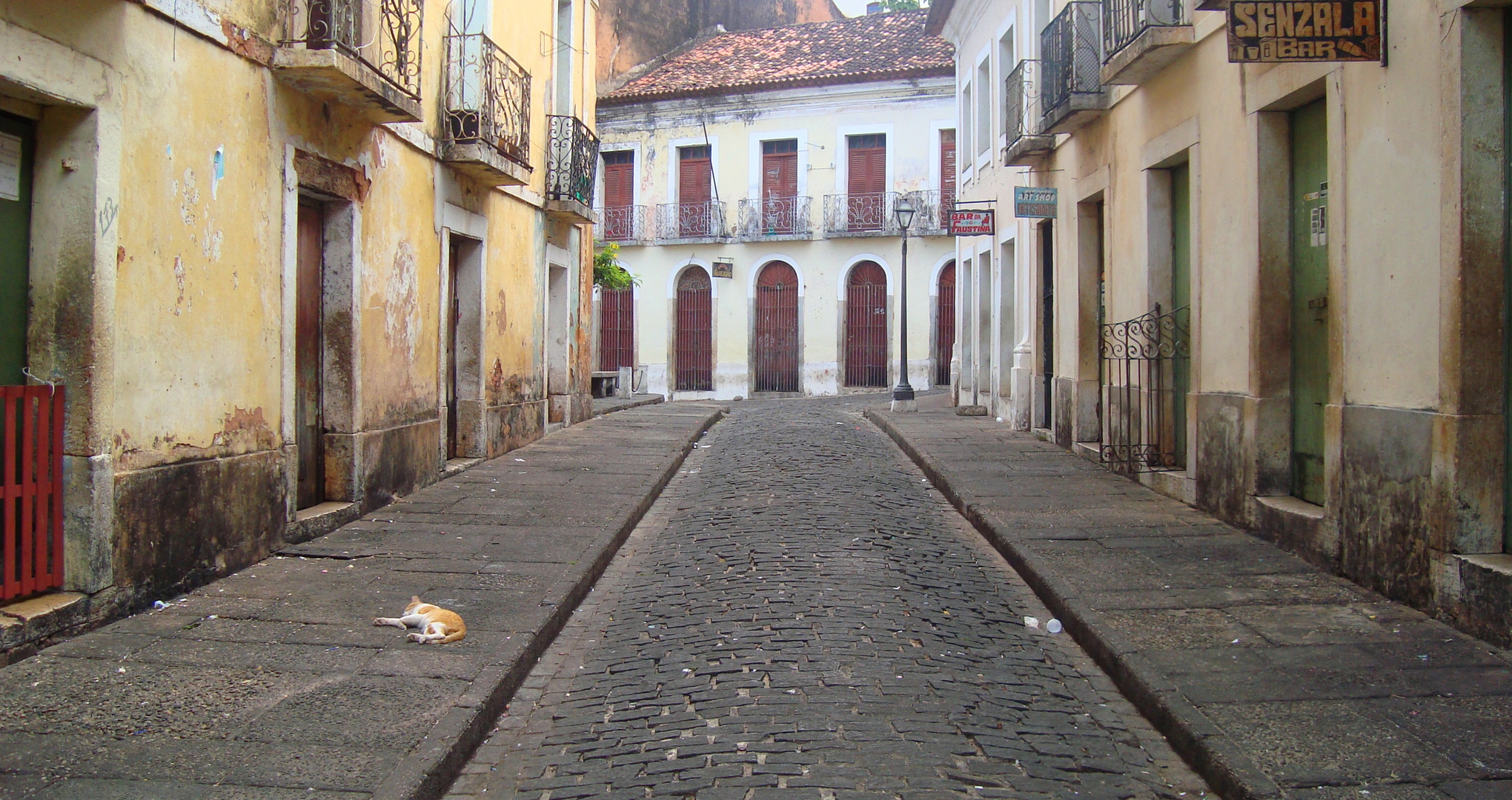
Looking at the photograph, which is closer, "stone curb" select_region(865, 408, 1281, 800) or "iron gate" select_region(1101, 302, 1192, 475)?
"stone curb" select_region(865, 408, 1281, 800)

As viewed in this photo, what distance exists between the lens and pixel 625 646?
5383 millimetres

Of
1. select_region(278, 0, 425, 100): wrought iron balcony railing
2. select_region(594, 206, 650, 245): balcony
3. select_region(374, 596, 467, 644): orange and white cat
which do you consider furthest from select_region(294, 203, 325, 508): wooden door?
select_region(594, 206, 650, 245): balcony

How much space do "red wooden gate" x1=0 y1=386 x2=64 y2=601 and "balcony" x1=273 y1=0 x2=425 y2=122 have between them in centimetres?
280

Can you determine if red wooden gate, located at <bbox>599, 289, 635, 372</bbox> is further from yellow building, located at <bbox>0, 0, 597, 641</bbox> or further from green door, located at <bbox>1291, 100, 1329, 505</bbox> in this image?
green door, located at <bbox>1291, 100, 1329, 505</bbox>

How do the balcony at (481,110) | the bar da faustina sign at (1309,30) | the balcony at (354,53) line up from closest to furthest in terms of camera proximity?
the bar da faustina sign at (1309,30) < the balcony at (354,53) < the balcony at (481,110)

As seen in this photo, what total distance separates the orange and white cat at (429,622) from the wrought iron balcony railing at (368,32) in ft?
12.8

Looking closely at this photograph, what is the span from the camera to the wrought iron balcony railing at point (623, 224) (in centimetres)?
2903

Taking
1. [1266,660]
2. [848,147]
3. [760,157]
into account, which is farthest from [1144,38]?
[760,157]

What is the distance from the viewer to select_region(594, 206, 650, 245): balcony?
29031 mm

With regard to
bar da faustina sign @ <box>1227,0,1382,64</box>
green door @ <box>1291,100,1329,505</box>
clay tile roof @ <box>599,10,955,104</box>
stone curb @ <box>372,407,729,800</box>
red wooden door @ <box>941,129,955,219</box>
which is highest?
clay tile roof @ <box>599,10,955,104</box>

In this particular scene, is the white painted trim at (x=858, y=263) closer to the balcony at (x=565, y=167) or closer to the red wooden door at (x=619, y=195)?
the red wooden door at (x=619, y=195)

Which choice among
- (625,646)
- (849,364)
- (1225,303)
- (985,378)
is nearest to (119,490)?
(625,646)

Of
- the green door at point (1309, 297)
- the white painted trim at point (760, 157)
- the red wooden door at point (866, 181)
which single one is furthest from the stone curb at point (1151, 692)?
the white painted trim at point (760, 157)

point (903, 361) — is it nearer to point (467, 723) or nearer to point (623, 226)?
point (623, 226)
